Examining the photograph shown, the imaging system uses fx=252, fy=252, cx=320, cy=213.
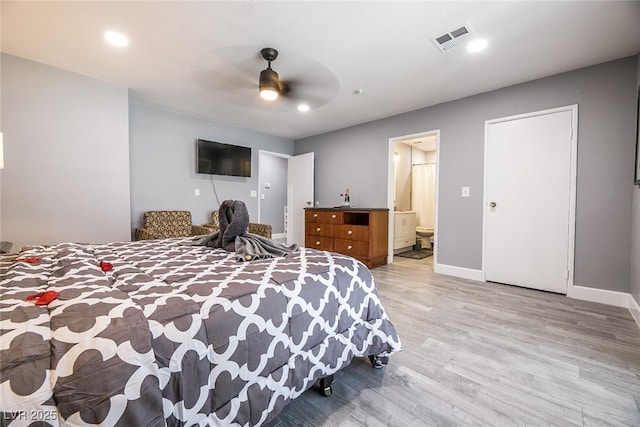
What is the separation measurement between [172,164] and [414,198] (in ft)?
16.0

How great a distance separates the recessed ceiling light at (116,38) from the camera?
2.12m

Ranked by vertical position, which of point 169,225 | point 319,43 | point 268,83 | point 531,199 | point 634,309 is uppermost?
point 319,43

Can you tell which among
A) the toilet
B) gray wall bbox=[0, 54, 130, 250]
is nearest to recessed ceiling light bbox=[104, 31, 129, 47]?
gray wall bbox=[0, 54, 130, 250]

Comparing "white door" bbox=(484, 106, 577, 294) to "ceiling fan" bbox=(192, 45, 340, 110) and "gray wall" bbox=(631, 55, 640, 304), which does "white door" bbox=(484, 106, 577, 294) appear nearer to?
"gray wall" bbox=(631, 55, 640, 304)

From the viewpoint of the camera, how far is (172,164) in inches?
155

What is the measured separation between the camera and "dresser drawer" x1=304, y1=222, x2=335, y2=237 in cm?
431

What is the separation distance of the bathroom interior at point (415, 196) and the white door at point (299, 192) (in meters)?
1.82

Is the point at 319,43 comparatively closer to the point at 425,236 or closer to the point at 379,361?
the point at 379,361

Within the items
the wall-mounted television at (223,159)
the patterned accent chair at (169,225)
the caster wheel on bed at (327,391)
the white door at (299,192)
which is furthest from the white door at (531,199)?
the patterned accent chair at (169,225)

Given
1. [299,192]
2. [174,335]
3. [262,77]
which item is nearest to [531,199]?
[262,77]

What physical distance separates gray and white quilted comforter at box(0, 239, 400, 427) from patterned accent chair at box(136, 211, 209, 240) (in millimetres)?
2149

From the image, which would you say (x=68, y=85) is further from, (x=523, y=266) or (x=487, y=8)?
(x=523, y=266)

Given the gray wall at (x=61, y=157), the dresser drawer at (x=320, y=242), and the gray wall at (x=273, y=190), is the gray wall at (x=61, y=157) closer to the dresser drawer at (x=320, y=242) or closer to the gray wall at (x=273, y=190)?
the dresser drawer at (x=320, y=242)

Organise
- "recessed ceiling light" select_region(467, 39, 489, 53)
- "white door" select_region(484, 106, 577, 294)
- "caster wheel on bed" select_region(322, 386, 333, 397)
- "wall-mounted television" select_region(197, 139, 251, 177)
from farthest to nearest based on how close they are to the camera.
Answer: "wall-mounted television" select_region(197, 139, 251, 177), "white door" select_region(484, 106, 577, 294), "recessed ceiling light" select_region(467, 39, 489, 53), "caster wheel on bed" select_region(322, 386, 333, 397)
